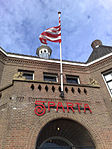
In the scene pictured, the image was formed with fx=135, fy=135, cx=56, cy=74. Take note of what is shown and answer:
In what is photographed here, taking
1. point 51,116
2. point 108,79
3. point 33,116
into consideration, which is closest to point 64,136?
point 51,116

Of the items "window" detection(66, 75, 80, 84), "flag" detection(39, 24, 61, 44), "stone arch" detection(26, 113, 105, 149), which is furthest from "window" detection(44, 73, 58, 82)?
"stone arch" detection(26, 113, 105, 149)

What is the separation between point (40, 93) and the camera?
25.7 ft

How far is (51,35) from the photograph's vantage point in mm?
10922

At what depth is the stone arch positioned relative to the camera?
6.06 meters

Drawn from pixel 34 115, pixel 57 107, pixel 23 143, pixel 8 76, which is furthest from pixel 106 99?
pixel 8 76

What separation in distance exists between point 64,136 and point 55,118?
235 cm

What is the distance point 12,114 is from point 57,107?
2.36 meters

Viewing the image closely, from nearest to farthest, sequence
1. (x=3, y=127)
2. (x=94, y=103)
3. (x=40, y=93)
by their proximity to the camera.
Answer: (x=3, y=127) < (x=40, y=93) < (x=94, y=103)

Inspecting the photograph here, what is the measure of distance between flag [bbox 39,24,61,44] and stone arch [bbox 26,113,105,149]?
6.05 meters

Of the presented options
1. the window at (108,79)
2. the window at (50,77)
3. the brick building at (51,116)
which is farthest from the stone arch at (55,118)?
the window at (50,77)

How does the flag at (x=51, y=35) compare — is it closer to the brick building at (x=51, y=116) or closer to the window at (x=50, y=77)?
the window at (x=50, y=77)

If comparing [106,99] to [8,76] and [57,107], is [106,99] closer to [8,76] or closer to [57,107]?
[57,107]

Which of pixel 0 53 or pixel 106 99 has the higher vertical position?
pixel 0 53

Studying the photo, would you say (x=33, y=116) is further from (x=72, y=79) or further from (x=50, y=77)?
(x=72, y=79)
